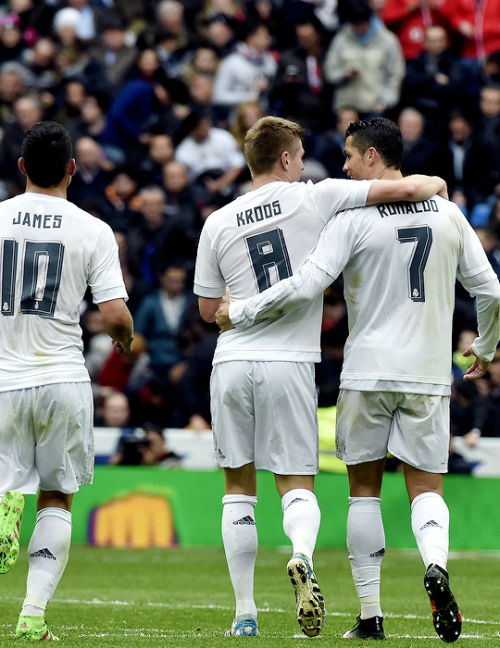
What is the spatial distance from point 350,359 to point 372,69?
10.6 meters

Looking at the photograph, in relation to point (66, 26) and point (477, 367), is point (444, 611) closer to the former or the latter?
point (477, 367)

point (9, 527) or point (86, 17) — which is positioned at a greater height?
point (86, 17)

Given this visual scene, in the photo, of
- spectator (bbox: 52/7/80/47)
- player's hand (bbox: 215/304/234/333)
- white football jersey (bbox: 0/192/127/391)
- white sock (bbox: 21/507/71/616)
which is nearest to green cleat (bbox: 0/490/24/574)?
white sock (bbox: 21/507/71/616)

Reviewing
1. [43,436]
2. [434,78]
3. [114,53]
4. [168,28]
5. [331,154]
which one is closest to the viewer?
[43,436]

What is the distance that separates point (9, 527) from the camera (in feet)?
16.4

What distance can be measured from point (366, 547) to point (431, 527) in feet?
1.41

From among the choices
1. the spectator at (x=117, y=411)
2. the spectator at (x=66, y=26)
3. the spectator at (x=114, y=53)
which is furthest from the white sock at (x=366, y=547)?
the spectator at (x=66, y=26)

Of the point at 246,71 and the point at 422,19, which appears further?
the point at 246,71

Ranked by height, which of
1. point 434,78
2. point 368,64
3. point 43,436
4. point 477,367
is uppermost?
point 368,64

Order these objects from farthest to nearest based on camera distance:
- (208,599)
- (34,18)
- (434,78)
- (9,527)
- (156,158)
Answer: (34,18) < (156,158) < (434,78) < (208,599) < (9,527)

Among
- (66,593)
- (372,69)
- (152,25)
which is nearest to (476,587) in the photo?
(66,593)

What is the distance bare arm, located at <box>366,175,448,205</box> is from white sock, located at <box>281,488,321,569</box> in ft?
4.79

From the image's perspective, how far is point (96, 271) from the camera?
550 cm

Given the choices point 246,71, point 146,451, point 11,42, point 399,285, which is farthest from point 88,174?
point 399,285
